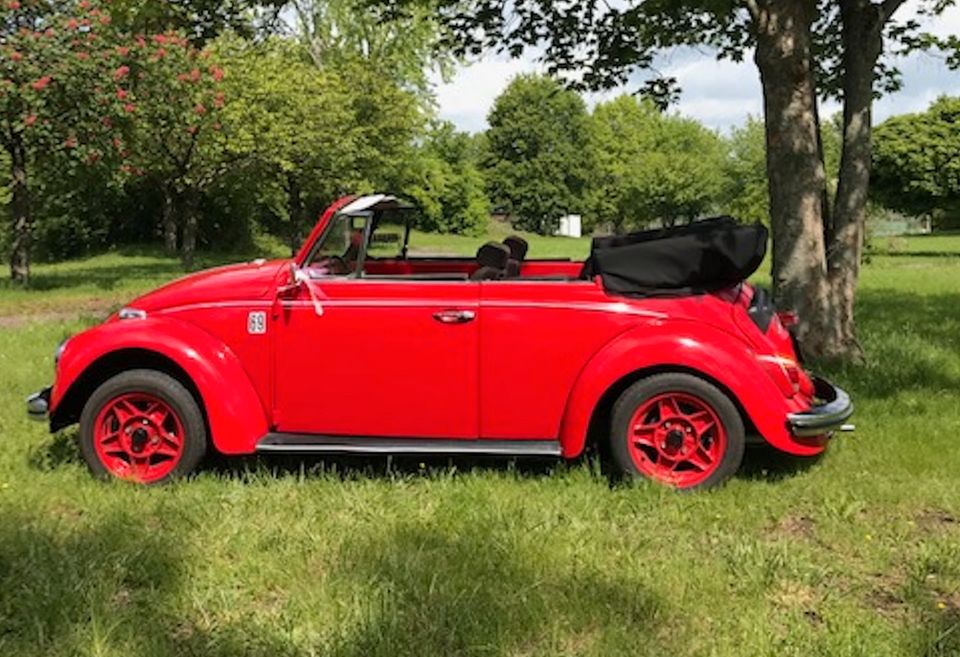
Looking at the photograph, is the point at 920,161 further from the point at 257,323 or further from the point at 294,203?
the point at 257,323

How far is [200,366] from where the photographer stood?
5.12m

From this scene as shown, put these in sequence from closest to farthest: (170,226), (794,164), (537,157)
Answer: (794,164) < (170,226) < (537,157)

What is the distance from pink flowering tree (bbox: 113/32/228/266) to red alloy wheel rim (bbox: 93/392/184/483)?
32.8ft

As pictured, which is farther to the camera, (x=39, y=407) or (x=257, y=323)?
(x=39, y=407)

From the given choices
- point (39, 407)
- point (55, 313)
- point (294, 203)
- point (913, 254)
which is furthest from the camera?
point (913, 254)

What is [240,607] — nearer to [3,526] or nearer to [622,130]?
[3,526]

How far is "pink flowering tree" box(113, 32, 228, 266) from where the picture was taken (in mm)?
17906

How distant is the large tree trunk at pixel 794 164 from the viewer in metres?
7.93

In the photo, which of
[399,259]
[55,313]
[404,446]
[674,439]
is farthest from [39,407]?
[55,313]

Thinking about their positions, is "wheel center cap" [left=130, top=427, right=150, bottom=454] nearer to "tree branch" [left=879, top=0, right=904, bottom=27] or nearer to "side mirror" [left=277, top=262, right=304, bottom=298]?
"side mirror" [left=277, top=262, right=304, bottom=298]

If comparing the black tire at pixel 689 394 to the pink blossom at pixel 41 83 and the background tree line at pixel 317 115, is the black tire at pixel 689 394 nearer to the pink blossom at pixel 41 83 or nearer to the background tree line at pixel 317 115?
the background tree line at pixel 317 115

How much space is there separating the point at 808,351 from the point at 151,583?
6.24 meters

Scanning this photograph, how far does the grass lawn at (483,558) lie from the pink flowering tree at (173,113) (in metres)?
10.8

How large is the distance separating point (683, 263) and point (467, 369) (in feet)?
4.42
